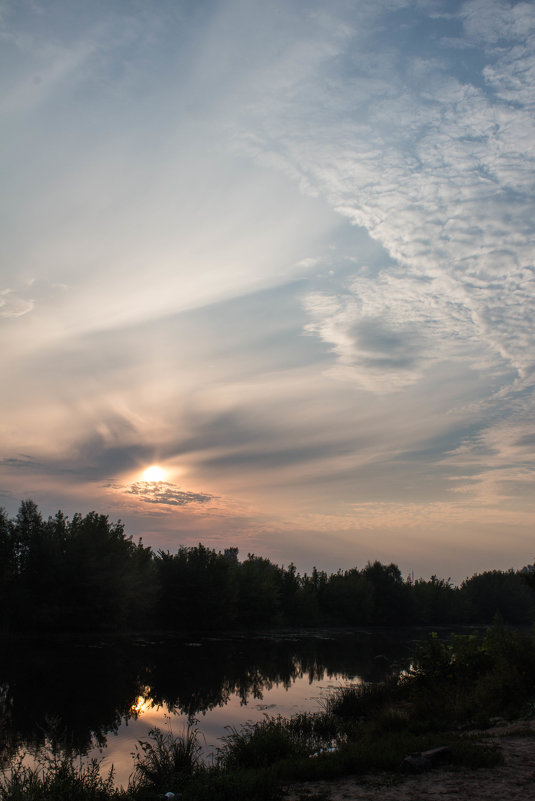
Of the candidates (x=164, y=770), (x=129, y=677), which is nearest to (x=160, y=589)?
(x=129, y=677)

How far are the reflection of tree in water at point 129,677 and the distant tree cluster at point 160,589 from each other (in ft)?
29.1

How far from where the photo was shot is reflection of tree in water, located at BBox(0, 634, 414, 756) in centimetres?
2062

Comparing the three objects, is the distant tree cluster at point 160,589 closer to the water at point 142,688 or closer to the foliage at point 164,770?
the water at point 142,688

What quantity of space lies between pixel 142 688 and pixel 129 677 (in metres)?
3.94

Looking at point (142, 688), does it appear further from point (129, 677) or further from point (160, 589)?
point (160, 589)

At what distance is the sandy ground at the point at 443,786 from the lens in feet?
30.3

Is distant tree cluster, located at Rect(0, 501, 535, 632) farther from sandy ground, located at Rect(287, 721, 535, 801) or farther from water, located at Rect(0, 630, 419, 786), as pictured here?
sandy ground, located at Rect(287, 721, 535, 801)

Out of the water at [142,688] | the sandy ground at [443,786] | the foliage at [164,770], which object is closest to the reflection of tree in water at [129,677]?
the water at [142,688]

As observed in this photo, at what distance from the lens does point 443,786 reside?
32.1 feet

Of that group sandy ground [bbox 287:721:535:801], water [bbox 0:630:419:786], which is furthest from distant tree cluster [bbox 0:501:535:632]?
sandy ground [bbox 287:721:535:801]

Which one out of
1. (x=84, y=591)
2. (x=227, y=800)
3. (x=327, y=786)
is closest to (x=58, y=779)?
(x=227, y=800)

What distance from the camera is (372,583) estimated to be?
4911 inches

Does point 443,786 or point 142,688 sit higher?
point 443,786

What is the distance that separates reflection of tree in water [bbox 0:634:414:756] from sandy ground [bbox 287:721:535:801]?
6335mm
